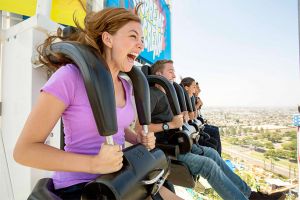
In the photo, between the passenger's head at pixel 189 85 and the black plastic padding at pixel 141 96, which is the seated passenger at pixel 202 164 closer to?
the black plastic padding at pixel 141 96

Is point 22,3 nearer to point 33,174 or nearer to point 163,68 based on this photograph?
point 33,174

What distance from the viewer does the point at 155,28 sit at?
3.38m

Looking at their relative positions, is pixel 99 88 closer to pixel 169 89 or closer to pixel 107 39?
pixel 107 39

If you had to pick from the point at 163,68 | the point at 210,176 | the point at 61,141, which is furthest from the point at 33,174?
the point at 163,68

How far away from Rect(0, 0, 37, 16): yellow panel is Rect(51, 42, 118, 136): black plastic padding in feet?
1.78

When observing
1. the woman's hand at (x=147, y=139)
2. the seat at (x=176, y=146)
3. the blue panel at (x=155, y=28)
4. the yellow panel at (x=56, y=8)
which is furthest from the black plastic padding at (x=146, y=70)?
the woman's hand at (x=147, y=139)

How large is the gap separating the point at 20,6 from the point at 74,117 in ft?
1.90

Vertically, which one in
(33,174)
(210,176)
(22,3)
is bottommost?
(210,176)

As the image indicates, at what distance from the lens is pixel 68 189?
2.05ft

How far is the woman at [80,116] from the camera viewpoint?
55 cm

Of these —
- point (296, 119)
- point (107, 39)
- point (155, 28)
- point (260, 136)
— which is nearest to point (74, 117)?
point (107, 39)

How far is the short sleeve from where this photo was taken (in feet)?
1.90

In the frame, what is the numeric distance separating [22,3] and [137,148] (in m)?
0.72

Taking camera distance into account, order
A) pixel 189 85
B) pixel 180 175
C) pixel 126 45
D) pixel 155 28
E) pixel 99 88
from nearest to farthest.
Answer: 1. pixel 99 88
2. pixel 126 45
3. pixel 180 175
4. pixel 189 85
5. pixel 155 28
